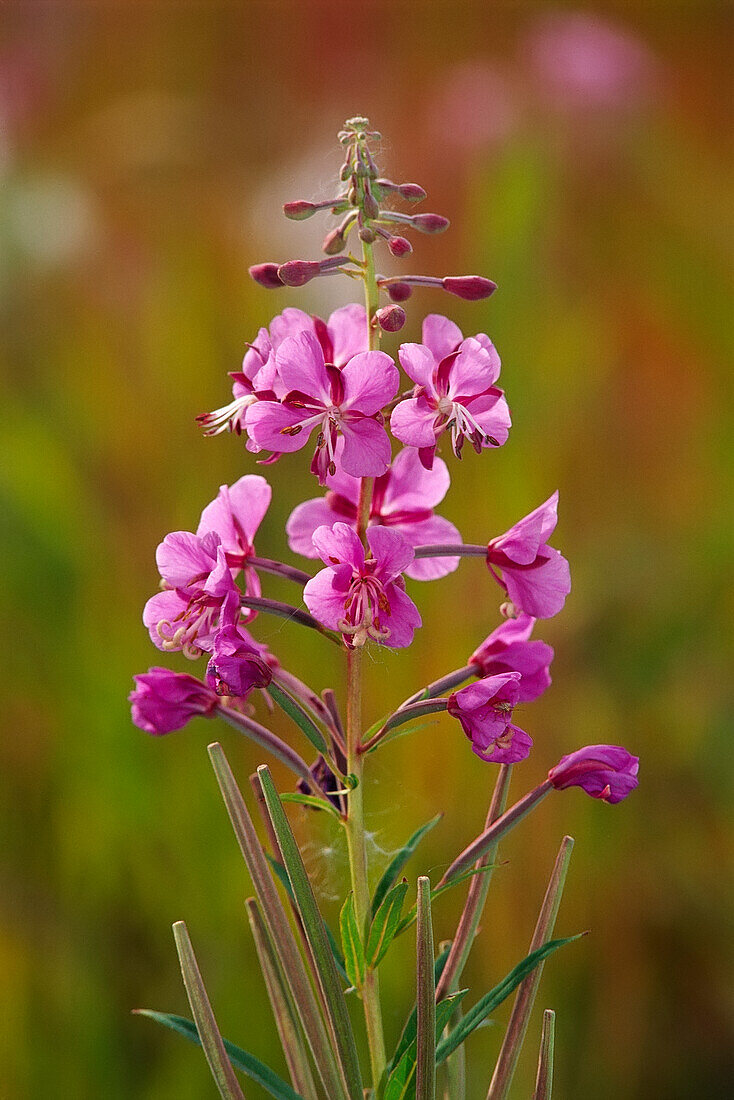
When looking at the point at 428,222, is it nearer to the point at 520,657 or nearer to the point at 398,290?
the point at 398,290

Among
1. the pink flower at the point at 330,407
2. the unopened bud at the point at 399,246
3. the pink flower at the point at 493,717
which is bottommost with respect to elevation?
the pink flower at the point at 493,717

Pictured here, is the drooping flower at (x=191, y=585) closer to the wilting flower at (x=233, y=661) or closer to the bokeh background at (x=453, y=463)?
the wilting flower at (x=233, y=661)

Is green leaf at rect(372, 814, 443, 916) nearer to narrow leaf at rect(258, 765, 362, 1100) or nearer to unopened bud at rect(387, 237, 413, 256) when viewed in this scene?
narrow leaf at rect(258, 765, 362, 1100)

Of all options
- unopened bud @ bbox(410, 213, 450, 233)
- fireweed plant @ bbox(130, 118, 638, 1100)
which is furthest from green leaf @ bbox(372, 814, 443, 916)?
unopened bud @ bbox(410, 213, 450, 233)

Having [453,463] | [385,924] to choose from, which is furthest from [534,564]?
[453,463]

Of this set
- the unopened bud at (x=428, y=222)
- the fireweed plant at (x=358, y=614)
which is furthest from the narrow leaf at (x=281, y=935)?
the unopened bud at (x=428, y=222)

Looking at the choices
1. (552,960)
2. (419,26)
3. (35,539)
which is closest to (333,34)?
(419,26)

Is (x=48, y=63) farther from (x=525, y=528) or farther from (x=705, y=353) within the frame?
(x=525, y=528)

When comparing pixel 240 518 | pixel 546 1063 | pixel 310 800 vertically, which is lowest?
pixel 546 1063
